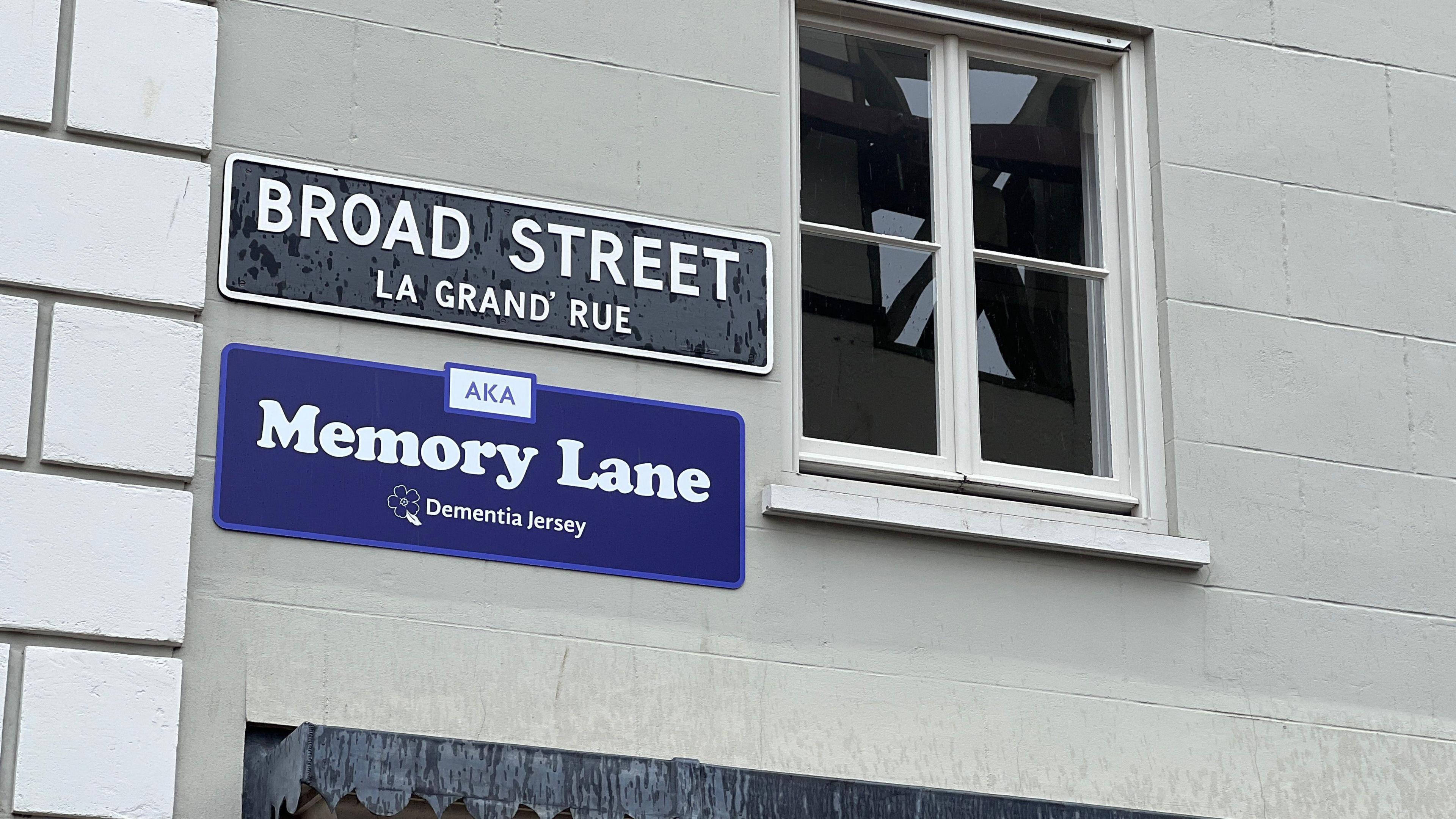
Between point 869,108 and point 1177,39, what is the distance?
128cm

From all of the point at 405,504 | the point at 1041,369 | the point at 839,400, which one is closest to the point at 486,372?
the point at 405,504

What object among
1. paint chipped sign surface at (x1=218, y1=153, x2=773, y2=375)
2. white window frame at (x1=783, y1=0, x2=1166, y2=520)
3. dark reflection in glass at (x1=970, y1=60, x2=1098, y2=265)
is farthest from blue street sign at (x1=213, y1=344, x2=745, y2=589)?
dark reflection in glass at (x1=970, y1=60, x2=1098, y2=265)

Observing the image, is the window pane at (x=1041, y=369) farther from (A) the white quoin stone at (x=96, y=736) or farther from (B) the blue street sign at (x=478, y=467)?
(A) the white quoin stone at (x=96, y=736)

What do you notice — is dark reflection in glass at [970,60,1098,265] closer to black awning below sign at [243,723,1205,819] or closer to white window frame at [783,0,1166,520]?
white window frame at [783,0,1166,520]

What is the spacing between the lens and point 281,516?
21.9ft

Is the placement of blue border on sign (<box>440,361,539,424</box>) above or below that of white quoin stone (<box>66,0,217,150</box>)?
below

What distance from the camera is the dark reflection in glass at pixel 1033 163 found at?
8.20m

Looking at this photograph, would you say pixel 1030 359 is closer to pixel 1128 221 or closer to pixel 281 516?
pixel 1128 221

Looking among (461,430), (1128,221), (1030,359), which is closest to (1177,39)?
(1128,221)

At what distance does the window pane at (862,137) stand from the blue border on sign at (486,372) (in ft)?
4.62

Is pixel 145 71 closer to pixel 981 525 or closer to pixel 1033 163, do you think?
pixel 981 525

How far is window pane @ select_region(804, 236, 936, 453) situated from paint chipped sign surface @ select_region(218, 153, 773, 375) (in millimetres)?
355

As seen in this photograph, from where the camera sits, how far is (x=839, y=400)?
7758mm

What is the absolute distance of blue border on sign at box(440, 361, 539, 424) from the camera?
22.9 ft
